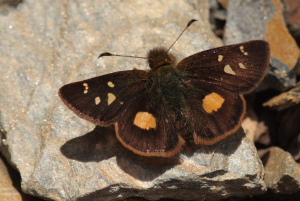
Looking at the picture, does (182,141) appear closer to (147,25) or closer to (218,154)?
(218,154)

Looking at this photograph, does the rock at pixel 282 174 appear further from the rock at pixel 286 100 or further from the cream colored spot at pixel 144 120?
the cream colored spot at pixel 144 120

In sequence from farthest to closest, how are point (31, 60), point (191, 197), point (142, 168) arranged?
1. point (31, 60)
2. point (191, 197)
3. point (142, 168)

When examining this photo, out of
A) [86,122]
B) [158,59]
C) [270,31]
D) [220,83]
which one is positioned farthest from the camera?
[270,31]

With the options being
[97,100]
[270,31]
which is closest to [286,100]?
[270,31]

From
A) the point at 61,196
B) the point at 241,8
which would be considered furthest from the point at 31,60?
the point at 241,8

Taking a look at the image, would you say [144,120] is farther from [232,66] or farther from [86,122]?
[232,66]

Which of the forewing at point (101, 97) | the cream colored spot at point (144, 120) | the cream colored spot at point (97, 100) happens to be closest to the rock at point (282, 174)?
the cream colored spot at point (144, 120)

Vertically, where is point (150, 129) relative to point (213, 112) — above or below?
below
